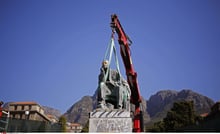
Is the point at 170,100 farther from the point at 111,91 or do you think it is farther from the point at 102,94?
the point at 102,94

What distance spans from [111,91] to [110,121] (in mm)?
1422

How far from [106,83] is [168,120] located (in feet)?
71.6

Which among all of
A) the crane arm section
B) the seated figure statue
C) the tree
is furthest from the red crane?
the tree

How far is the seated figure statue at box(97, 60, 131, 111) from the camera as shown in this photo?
8.72m

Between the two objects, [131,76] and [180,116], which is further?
[180,116]

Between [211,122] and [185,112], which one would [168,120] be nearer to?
[185,112]

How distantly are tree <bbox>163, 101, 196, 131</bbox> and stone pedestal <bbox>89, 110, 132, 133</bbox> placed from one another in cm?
2136

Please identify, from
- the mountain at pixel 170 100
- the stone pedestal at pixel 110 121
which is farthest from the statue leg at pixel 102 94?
the mountain at pixel 170 100

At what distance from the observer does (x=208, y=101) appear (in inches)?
4626

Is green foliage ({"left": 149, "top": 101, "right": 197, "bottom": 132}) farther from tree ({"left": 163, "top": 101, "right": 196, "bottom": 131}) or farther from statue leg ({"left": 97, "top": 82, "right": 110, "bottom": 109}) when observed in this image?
statue leg ({"left": 97, "top": 82, "right": 110, "bottom": 109})

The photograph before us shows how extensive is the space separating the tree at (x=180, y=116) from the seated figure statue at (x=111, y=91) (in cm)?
2059

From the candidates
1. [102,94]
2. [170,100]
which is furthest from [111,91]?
[170,100]

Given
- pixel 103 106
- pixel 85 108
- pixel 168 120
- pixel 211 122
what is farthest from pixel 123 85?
pixel 85 108

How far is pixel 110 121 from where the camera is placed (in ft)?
26.3
